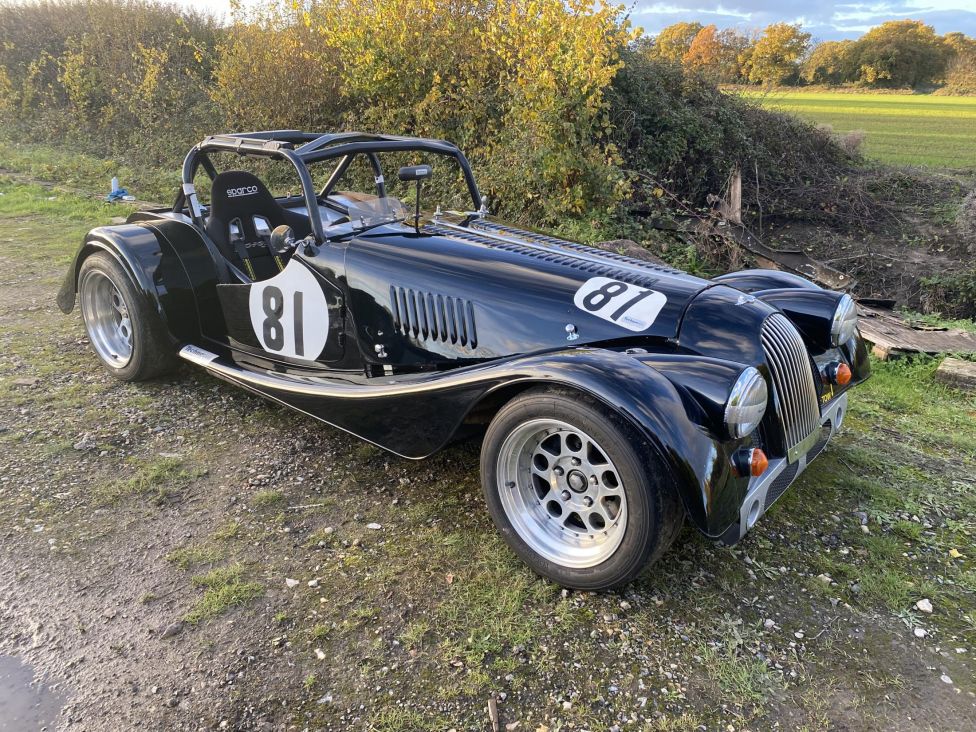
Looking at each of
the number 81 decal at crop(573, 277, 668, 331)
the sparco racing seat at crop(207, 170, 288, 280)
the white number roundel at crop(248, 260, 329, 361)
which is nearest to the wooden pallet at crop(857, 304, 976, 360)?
the number 81 decal at crop(573, 277, 668, 331)

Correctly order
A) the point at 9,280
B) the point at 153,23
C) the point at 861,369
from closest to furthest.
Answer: the point at 861,369 → the point at 9,280 → the point at 153,23

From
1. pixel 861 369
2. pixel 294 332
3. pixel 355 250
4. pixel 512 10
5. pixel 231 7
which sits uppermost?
pixel 231 7

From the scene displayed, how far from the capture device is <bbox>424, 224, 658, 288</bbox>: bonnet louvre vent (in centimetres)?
354

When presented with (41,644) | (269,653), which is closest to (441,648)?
(269,653)

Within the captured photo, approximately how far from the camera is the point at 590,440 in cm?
272

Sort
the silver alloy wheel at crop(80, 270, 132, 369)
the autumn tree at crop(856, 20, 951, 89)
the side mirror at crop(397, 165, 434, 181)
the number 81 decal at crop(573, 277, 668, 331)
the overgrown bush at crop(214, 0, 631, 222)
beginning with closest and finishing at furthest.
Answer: the number 81 decal at crop(573, 277, 668, 331)
the side mirror at crop(397, 165, 434, 181)
the silver alloy wheel at crop(80, 270, 132, 369)
the overgrown bush at crop(214, 0, 631, 222)
the autumn tree at crop(856, 20, 951, 89)

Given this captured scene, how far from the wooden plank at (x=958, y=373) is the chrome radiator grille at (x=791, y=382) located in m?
2.95

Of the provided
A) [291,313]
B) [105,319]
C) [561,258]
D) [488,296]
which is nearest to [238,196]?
[291,313]

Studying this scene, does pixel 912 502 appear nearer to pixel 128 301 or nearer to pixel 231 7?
pixel 128 301

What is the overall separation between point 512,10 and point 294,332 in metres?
6.87

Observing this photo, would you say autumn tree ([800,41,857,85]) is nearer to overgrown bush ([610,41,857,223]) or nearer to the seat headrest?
overgrown bush ([610,41,857,223])

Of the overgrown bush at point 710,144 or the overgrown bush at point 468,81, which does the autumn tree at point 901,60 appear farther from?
the overgrown bush at point 468,81

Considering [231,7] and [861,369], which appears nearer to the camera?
[861,369]

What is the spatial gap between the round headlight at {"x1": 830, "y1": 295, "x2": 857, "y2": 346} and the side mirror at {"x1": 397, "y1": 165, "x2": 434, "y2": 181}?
8.38 feet
